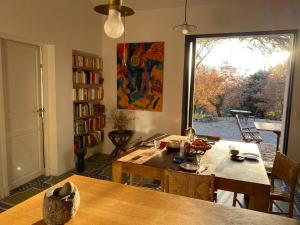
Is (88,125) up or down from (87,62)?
down

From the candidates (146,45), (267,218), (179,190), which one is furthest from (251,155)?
(146,45)

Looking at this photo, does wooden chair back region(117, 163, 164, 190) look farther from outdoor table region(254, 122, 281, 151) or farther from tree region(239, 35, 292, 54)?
tree region(239, 35, 292, 54)

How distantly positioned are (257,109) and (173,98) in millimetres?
1535

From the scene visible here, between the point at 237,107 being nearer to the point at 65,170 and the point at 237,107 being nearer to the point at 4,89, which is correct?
the point at 65,170

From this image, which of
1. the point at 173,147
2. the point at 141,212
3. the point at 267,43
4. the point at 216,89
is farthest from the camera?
the point at 216,89

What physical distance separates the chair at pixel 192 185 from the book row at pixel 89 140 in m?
2.91

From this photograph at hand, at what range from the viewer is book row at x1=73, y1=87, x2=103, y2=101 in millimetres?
4168

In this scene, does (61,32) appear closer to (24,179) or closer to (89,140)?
(89,140)

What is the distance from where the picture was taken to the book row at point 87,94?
13.7 feet

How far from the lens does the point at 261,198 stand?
1.76 m

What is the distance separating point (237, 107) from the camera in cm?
438

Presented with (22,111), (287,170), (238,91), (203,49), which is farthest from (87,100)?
(287,170)

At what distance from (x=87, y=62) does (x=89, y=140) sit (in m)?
1.46

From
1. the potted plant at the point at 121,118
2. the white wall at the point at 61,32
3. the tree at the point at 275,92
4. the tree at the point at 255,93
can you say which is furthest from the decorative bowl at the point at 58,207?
the tree at the point at 275,92
